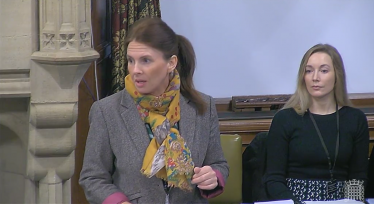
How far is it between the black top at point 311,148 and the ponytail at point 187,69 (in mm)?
736

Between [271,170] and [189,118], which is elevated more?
[189,118]

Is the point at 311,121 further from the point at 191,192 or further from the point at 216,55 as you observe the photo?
the point at 216,55

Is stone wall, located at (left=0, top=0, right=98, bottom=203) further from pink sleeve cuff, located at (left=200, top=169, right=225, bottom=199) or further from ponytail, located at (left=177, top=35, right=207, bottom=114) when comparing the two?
pink sleeve cuff, located at (left=200, top=169, right=225, bottom=199)

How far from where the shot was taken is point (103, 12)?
447 centimetres

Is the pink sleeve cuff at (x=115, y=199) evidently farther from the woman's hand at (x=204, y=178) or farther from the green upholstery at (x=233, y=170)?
the green upholstery at (x=233, y=170)

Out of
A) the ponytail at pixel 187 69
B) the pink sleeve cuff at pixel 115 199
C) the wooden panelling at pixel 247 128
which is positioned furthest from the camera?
the wooden panelling at pixel 247 128

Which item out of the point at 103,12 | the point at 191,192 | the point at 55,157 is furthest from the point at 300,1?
the point at 191,192

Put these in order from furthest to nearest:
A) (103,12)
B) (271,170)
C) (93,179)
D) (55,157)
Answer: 1. (103,12)
2. (55,157)
3. (271,170)
4. (93,179)

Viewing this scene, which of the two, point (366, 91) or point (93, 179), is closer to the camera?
point (93, 179)

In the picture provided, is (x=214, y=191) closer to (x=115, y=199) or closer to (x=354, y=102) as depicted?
(x=115, y=199)

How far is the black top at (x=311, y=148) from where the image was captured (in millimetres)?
3375

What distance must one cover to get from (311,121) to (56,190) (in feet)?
4.56

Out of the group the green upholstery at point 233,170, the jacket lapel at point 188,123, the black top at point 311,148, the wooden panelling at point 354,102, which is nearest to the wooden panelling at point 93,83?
the wooden panelling at point 354,102

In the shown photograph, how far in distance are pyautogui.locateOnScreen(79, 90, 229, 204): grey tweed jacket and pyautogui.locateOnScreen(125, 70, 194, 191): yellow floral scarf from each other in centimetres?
4
